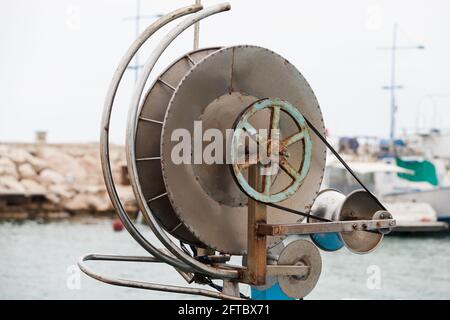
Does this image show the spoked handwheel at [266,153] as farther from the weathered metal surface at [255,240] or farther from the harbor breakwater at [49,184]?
the harbor breakwater at [49,184]

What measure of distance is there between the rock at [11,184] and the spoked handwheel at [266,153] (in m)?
38.3

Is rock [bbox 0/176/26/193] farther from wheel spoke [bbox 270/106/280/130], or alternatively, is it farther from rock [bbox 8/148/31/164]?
wheel spoke [bbox 270/106/280/130]

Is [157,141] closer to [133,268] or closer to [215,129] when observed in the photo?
[215,129]

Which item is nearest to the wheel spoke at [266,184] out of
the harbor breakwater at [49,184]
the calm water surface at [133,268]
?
the calm water surface at [133,268]

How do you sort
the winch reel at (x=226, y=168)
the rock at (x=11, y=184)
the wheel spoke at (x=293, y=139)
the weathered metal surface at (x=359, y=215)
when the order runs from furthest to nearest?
1. the rock at (x=11, y=184)
2. the weathered metal surface at (x=359, y=215)
3. the wheel spoke at (x=293, y=139)
4. the winch reel at (x=226, y=168)

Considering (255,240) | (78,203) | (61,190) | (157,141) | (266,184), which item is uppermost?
(157,141)

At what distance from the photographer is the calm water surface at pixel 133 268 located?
22711mm

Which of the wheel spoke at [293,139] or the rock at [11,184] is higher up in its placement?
the wheel spoke at [293,139]

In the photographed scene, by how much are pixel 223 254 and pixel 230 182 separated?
477 mm

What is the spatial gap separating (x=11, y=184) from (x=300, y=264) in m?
38.8

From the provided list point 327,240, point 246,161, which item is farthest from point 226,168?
point 327,240

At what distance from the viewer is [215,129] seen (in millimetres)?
4340
